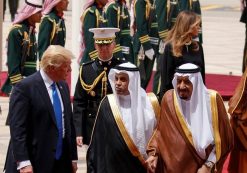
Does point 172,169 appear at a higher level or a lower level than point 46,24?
lower

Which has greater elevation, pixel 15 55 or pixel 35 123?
pixel 15 55

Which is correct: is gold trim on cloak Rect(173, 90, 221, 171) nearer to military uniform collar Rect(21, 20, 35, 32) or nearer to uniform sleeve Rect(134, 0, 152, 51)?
military uniform collar Rect(21, 20, 35, 32)

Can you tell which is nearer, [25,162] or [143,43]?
[25,162]

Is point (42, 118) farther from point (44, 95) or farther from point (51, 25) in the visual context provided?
point (51, 25)

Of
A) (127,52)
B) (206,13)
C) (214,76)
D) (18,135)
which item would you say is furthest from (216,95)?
(206,13)

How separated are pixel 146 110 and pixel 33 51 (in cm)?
327

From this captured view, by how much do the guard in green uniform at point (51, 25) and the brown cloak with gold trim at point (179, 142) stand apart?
4.21 m

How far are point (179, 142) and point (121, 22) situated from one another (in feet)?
19.6

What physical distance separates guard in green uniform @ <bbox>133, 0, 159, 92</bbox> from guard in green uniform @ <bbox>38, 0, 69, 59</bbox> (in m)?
2.54

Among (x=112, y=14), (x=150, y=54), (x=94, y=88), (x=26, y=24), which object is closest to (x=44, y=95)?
(x=94, y=88)

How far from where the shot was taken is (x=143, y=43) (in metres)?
15.7

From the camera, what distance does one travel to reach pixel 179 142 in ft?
30.0

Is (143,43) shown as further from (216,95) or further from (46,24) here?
(216,95)

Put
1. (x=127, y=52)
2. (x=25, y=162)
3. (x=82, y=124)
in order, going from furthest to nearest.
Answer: (x=127, y=52) < (x=82, y=124) < (x=25, y=162)
